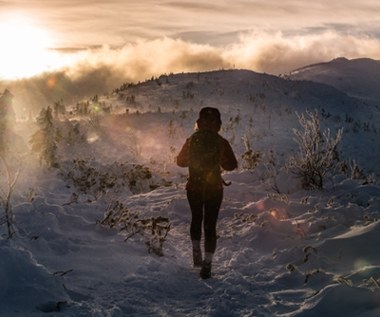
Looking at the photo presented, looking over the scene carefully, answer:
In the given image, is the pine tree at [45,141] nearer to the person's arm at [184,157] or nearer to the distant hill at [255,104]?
the distant hill at [255,104]

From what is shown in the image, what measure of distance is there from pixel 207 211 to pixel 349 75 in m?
65.9

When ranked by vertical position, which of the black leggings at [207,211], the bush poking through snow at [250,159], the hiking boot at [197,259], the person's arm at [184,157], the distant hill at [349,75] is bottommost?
the distant hill at [349,75]

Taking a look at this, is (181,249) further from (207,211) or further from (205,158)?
(205,158)

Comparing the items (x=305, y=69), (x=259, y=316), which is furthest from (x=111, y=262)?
(x=305, y=69)

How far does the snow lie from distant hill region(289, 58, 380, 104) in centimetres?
4743

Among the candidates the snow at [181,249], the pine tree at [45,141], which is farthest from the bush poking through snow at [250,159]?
the pine tree at [45,141]

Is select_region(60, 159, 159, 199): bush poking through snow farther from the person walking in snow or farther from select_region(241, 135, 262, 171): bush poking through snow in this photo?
the person walking in snow

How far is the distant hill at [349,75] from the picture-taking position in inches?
2398

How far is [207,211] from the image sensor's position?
7.02 metres

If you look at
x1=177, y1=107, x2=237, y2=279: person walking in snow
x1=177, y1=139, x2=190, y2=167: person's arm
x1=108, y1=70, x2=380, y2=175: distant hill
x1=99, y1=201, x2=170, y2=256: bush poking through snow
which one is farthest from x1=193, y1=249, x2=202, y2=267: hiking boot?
x1=108, y1=70, x2=380, y2=175: distant hill

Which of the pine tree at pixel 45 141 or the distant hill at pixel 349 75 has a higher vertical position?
the pine tree at pixel 45 141

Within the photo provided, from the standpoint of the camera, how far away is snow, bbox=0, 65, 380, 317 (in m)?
5.32

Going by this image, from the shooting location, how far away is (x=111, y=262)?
693 centimetres

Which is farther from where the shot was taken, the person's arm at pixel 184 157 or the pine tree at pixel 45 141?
the pine tree at pixel 45 141
